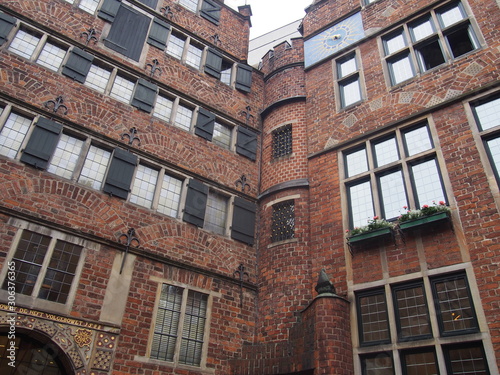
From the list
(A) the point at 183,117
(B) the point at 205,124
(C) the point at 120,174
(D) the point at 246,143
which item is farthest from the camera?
(D) the point at 246,143

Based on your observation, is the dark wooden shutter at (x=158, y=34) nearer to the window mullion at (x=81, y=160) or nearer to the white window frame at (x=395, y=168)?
the window mullion at (x=81, y=160)

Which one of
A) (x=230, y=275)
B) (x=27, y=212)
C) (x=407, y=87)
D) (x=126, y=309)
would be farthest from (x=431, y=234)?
(x=27, y=212)

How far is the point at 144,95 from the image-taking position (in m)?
11.2

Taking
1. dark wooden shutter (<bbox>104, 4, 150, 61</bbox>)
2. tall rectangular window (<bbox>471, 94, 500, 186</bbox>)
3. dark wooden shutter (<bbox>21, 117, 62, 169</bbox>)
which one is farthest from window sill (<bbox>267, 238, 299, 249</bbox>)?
dark wooden shutter (<bbox>104, 4, 150, 61</bbox>)

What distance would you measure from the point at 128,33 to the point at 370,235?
926cm

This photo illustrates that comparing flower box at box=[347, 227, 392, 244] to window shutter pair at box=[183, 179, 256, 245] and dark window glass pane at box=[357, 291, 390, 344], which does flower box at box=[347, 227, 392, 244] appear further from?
window shutter pair at box=[183, 179, 256, 245]

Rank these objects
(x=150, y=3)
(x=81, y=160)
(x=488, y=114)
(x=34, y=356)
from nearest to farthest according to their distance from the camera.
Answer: (x=34, y=356) < (x=488, y=114) < (x=81, y=160) < (x=150, y=3)

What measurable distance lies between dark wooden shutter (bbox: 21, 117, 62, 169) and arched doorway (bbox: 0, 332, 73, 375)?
3.58 meters

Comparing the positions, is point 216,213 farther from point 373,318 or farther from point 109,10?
point 109,10

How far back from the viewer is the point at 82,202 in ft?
29.2

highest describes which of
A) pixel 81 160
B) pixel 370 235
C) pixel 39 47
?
pixel 39 47

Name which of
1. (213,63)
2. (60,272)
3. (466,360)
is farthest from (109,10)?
(466,360)

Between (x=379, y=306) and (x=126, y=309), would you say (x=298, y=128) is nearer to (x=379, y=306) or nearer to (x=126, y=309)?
(x=379, y=306)

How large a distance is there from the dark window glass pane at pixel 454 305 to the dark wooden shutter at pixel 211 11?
466 inches
